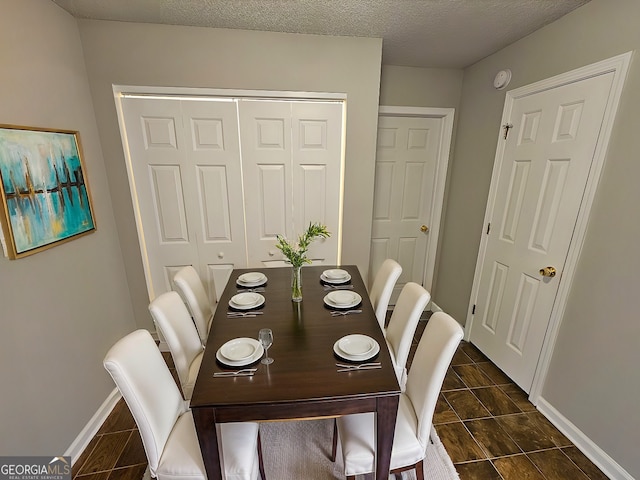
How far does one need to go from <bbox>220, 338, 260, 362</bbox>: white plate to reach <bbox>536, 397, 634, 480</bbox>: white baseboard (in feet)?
6.59

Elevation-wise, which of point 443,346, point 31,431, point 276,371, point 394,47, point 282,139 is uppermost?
point 394,47

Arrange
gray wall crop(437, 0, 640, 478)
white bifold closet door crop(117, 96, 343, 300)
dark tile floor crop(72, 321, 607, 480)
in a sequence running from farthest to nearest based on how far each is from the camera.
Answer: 1. white bifold closet door crop(117, 96, 343, 300)
2. dark tile floor crop(72, 321, 607, 480)
3. gray wall crop(437, 0, 640, 478)

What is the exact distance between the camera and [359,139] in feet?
7.32

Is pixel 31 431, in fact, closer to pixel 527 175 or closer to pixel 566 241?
pixel 566 241

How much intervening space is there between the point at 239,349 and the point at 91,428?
136 centimetres

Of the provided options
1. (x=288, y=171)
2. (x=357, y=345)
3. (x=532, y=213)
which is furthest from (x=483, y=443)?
(x=288, y=171)

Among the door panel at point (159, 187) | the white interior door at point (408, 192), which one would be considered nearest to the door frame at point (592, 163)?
the white interior door at point (408, 192)

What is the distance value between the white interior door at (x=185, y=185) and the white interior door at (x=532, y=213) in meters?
2.14

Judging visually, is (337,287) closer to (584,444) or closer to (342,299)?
(342,299)

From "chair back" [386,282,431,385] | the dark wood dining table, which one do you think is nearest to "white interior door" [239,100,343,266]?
"chair back" [386,282,431,385]

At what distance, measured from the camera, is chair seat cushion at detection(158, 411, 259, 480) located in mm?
1058

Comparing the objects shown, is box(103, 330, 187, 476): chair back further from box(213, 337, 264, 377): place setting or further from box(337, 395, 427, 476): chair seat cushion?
box(337, 395, 427, 476): chair seat cushion

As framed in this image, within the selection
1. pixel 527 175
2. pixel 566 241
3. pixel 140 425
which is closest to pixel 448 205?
pixel 527 175

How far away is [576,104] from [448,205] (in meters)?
1.32
